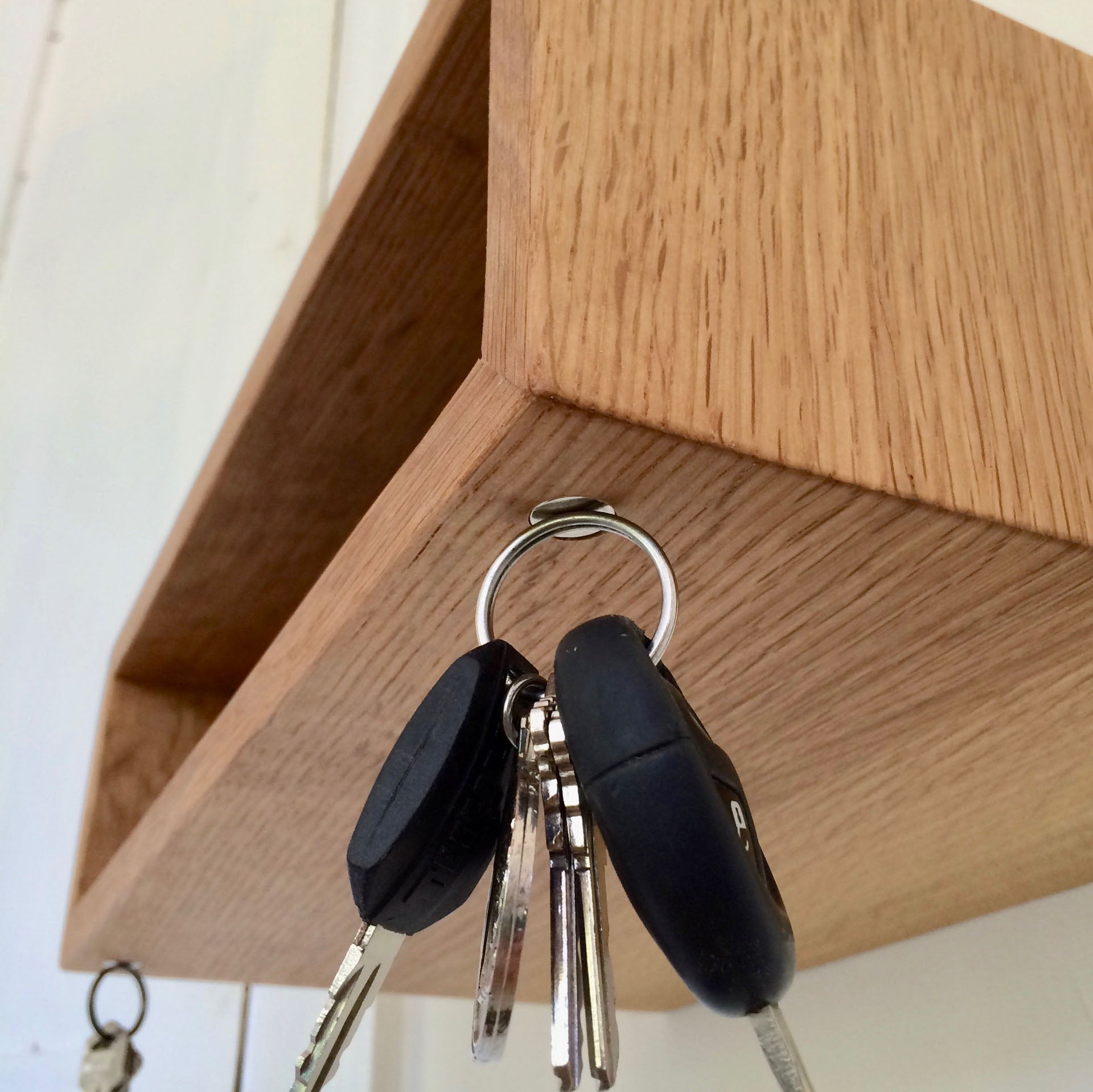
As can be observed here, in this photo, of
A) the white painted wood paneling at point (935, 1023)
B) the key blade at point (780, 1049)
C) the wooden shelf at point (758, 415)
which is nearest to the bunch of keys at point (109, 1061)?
the wooden shelf at point (758, 415)

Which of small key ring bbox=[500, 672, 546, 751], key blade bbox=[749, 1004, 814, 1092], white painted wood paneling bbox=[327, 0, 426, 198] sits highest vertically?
white painted wood paneling bbox=[327, 0, 426, 198]

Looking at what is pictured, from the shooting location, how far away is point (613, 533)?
216 millimetres

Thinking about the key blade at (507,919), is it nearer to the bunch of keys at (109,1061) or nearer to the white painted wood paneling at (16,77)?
the bunch of keys at (109,1061)

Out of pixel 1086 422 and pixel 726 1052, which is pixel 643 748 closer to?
pixel 1086 422

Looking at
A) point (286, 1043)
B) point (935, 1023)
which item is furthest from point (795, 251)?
point (286, 1043)

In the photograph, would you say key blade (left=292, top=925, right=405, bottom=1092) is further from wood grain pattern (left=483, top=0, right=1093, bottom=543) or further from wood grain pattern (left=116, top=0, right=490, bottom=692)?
wood grain pattern (left=116, top=0, right=490, bottom=692)

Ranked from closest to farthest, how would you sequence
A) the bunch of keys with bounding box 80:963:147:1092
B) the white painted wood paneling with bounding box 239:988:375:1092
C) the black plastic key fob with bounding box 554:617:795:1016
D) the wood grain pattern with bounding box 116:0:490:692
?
the black plastic key fob with bounding box 554:617:795:1016 < the wood grain pattern with bounding box 116:0:490:692 < the bunch of keys with bounding box 80:963:147:1092 < the white painted wood paneling with bounding box 239:988:375:1092

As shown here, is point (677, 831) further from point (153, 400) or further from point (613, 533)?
point (153, 400)

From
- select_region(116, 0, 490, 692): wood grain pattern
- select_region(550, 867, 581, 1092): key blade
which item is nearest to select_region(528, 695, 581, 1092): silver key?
select_region(550, 867, 581, 1092): key blade

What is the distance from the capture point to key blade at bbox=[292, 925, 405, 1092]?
Answer: 9.3 inches

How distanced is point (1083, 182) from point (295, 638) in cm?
25

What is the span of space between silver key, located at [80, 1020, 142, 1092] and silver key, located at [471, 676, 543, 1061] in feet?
1.22

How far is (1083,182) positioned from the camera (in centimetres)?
28

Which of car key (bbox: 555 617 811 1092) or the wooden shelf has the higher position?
the wooden shelf
